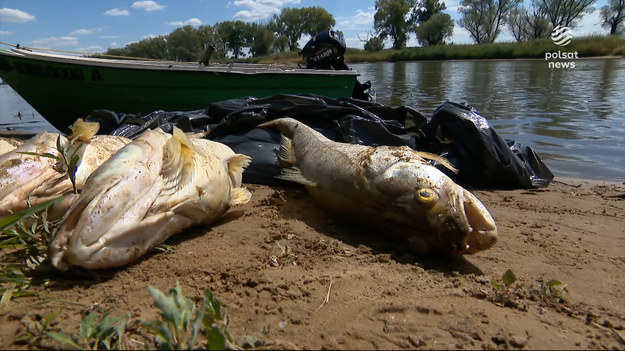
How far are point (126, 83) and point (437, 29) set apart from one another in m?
76.2

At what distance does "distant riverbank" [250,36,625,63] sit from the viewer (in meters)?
43.5

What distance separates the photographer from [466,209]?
104 inches

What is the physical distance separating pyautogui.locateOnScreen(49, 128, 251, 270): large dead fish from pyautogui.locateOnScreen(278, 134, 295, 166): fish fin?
1.14m

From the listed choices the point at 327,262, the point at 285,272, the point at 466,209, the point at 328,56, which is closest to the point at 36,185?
the point at 285,272

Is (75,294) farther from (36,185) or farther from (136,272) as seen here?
(36,185)

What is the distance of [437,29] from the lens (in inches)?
3017

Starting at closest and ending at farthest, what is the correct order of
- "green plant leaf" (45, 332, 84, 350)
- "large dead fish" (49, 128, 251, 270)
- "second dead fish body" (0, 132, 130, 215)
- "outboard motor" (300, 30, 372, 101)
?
"green plant leaf" (45, 332, 84, 350) → "large dead fish" (49, 128, 251, 270) → "second dead fish body" (0, 132, 130, 215) → "outboard motor" (300, 30, 372, 101)

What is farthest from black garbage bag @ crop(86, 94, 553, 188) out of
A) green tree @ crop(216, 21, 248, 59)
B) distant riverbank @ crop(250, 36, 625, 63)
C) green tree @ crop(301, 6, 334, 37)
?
green tree @ crop(301, 6, 334, 37)

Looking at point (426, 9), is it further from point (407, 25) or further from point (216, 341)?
point (216, 341)

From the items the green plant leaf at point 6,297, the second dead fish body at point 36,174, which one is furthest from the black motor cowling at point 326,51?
the green plant leaf at point 6,297

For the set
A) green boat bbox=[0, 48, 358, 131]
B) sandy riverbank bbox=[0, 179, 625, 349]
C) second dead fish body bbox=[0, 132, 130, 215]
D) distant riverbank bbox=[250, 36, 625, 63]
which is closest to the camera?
sandy riverbank bbox=[0, 179, 625, 349]

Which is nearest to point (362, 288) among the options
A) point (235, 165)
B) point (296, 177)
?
point (296, 177)

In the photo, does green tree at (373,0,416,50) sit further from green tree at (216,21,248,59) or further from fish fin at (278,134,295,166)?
fish fin at (278,134,295,166)

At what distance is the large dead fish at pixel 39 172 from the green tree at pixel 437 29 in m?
80.8
